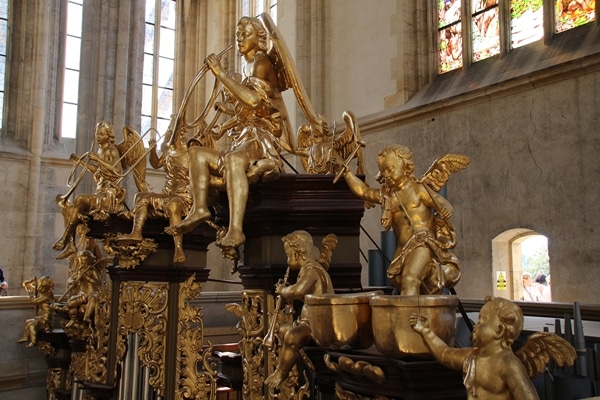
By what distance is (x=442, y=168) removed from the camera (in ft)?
8.02

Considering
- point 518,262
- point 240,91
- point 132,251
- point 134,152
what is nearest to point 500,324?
point 240,91

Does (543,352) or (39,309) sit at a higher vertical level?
(543,352)

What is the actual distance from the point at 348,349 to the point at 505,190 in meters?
5.90

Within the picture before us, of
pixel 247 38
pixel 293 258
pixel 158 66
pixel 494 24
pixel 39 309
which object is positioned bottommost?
pixel 39 309

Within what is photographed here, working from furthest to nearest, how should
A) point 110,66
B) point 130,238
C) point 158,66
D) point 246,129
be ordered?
point 158,66
point 110,66
point 130,238
point 246,129

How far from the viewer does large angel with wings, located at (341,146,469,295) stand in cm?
221

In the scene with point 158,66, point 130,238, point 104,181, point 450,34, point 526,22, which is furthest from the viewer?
point 158,66

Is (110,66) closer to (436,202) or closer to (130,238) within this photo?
(130,238)

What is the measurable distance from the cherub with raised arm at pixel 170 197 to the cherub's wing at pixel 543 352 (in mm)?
2543

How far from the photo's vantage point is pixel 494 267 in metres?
7.68

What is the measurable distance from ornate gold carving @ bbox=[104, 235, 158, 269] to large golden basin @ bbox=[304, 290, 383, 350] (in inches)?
92.1

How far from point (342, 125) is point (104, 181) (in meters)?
5.82

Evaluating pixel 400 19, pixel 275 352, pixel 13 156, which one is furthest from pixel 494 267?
pixel 13 156

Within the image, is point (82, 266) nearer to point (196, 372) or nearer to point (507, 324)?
point (196, 372)
